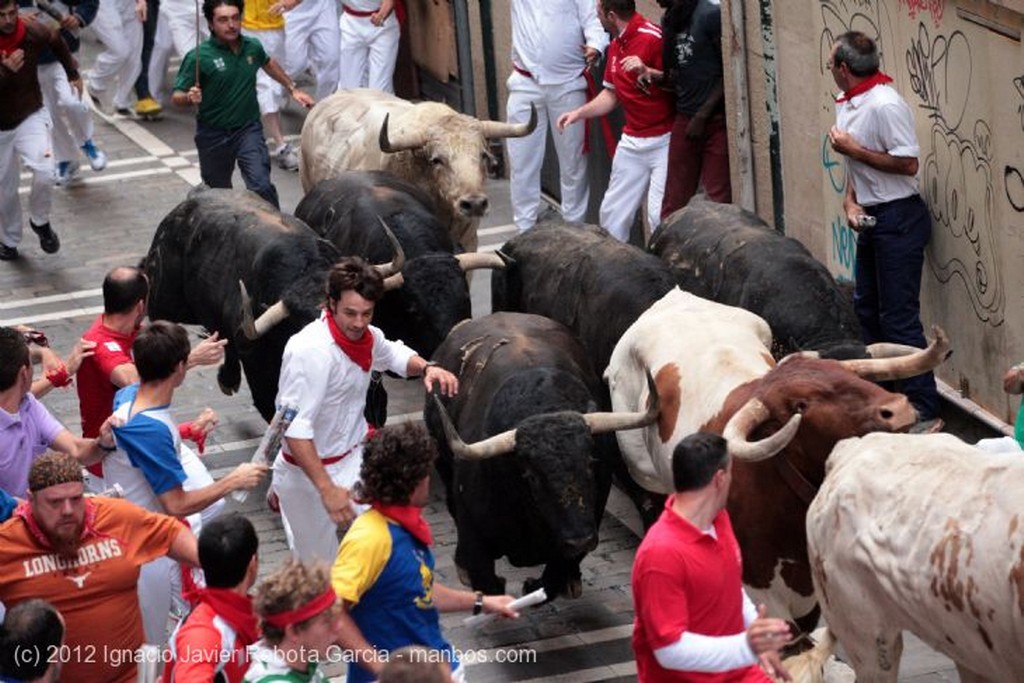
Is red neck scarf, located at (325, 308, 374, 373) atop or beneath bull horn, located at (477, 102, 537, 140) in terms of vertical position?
atop

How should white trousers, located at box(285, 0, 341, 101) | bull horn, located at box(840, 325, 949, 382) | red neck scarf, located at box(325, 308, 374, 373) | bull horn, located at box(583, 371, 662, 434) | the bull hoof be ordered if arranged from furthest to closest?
white trousers, located at box(285, 0, 341, 101), the bull hoof, bull horn, located at box(583, 371, 662, 434), red neck scarf, located at box(325, 308, 374, 373), bull horn, located at box(840, 325, 949, 382)

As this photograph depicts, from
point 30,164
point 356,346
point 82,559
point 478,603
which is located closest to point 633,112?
point 30,164

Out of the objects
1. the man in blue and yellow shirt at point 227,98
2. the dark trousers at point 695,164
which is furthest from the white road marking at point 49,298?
the dark trousers at point 695,164

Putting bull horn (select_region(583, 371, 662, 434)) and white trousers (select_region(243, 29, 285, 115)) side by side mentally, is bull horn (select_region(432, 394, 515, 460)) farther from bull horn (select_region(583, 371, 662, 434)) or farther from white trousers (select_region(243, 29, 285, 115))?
white trousers (select_region(243, 29, 285, 115))

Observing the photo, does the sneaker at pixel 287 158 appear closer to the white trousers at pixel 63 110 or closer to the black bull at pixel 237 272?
the white trousers at pixel 63 110

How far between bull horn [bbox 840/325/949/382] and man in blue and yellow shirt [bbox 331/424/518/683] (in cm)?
232

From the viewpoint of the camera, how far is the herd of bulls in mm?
7094

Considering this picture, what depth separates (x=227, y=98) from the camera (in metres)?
15.6

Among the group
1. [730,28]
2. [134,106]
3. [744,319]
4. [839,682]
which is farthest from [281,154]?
[839,682]

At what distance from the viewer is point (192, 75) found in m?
15.5

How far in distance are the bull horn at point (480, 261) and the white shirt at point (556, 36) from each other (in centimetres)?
359

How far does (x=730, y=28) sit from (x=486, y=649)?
551 centimetres

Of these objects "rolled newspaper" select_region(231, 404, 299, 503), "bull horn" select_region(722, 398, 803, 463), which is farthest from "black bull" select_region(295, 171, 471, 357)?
"bull horn" select_region(722, 398, 803, 463)

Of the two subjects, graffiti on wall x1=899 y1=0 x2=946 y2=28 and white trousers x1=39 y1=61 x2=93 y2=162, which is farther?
white trousers x1=39 y1=61 x2=93 y2=162
